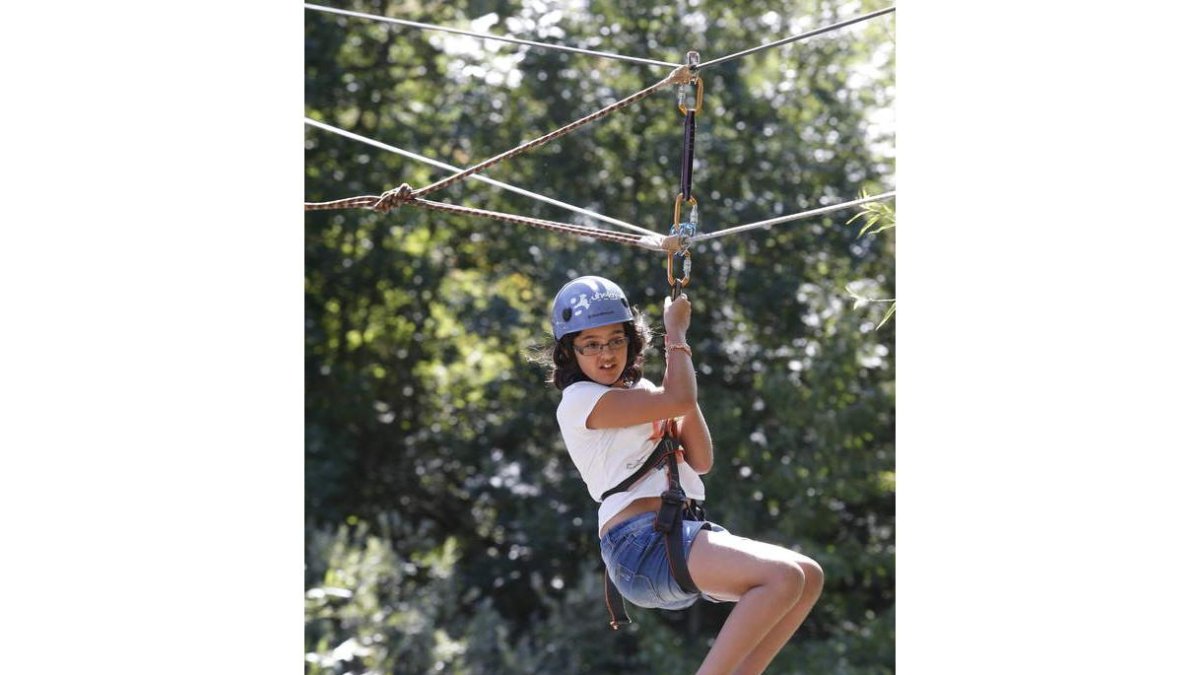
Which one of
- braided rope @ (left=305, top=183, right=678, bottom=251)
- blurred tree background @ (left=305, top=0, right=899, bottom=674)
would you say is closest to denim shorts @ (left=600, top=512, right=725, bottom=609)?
braided rope @ (left=305, top=183, right=678, bottom=251)

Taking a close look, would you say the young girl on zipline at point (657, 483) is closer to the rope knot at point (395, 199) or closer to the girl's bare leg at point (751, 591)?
the girl's bare leg at point (751, 591)

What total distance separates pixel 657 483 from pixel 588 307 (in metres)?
0.36

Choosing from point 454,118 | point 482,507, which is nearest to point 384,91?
point 454,118

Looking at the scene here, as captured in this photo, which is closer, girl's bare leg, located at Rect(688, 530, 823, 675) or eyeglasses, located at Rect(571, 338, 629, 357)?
girl's bare leg, located at Rect(688, 530, 823, 675)

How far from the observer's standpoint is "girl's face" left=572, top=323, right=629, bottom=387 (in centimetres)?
293

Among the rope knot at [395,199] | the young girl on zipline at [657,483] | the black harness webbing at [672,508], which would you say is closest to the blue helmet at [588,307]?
the young girl on zipline at [657,483]

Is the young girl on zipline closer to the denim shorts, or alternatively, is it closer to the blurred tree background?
the denim shorts

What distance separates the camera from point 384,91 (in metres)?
9.20

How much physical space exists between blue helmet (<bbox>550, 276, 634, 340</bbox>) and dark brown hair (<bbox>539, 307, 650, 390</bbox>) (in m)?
0.03

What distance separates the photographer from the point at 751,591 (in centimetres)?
266

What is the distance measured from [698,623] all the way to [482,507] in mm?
1536

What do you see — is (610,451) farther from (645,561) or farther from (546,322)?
(546,322)

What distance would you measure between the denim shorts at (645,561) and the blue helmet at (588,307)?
0.38 metres

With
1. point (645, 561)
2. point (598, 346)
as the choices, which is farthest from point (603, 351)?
point (645, 561)
